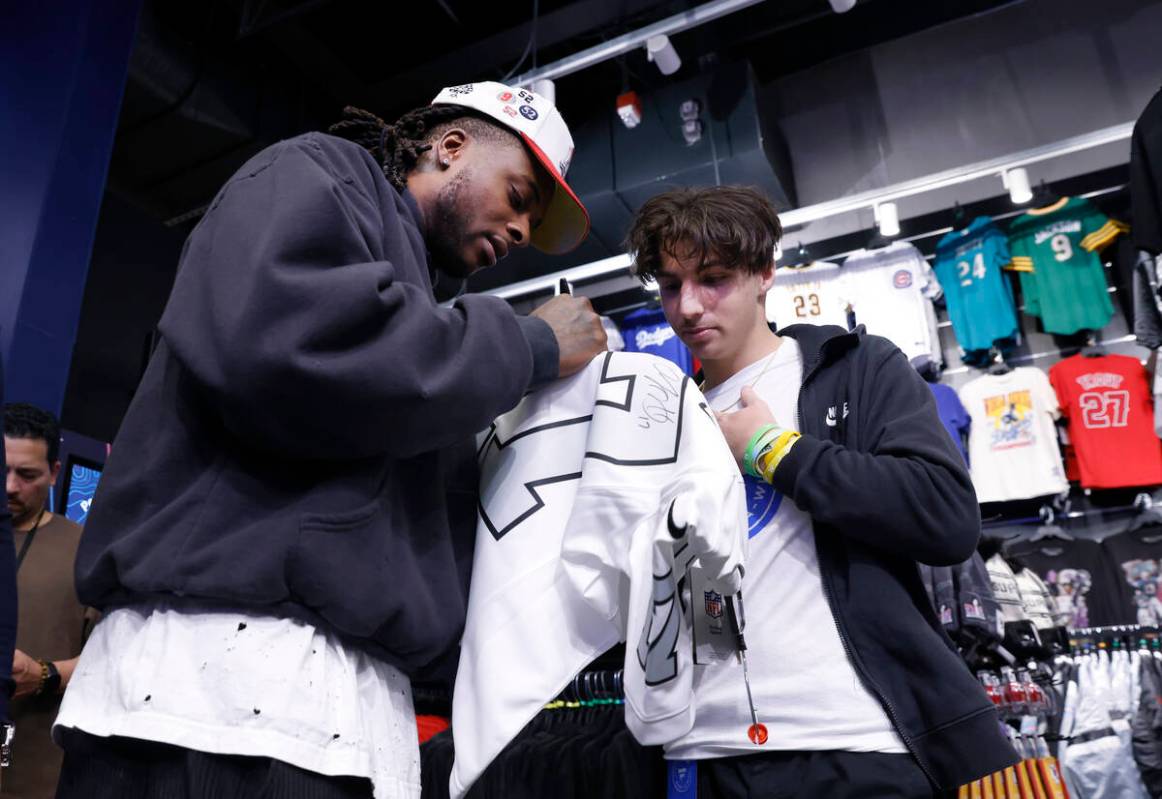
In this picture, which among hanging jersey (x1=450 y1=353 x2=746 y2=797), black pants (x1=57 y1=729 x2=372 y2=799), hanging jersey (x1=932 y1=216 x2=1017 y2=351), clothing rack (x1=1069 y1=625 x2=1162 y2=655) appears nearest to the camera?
black pants (x1=57 y1=729 x2=372 y2=799)

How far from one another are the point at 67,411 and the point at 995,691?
5.07 m

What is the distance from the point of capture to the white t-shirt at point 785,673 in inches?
46.7

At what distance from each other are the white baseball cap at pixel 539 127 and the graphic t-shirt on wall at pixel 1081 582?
340 cm

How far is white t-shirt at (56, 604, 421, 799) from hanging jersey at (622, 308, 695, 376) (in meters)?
3.69

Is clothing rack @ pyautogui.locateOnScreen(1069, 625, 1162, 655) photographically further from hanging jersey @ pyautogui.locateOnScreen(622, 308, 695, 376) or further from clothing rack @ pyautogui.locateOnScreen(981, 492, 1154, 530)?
hanging jersey @ pyautogui.locateOnScreen(622, 308, 695, 376)

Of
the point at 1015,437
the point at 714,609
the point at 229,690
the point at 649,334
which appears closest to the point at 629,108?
the point at 649,334

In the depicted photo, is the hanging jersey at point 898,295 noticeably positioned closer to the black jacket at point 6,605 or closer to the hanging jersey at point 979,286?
the hanging jersey at point 979,286

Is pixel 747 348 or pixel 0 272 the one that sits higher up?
pixel 0 272

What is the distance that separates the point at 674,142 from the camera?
476cm

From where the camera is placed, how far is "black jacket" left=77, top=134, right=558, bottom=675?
0.84m

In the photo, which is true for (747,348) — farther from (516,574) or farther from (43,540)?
(43,540)

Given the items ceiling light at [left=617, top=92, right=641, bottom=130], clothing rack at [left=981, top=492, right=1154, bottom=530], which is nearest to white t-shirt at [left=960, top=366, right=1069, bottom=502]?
clothing rack at [left=981, top=492, right=1154, bottom=530]

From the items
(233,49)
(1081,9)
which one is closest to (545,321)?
(233,49)
